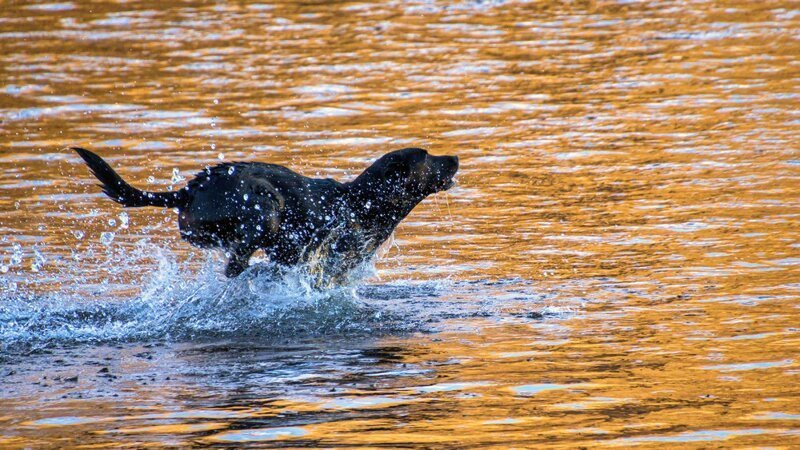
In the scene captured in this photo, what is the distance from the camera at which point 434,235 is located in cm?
1131

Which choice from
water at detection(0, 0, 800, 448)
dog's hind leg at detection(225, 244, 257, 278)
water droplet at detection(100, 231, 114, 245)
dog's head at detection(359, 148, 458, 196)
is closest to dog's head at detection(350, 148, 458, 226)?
dog's head at detection(359, 148, 458, 196)

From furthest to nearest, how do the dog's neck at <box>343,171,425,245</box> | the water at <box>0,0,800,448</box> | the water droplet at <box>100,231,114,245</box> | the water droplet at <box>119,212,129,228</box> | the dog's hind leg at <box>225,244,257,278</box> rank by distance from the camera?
1. the water droplet at <box>119,212,129,228</box>
2. the water droplet at <box>100,231,114,245</box>
3. the dog's neck at <box>343,171,425,245</box>
4. the dog's hind leg at <box>225,244,257,278</box>
5. the water at <box>0,0,800,448</box>

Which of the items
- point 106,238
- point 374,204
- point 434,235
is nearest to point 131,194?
point 374,204

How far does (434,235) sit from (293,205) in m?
2.27

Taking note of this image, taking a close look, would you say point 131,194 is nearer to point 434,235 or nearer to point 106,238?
point 106,238

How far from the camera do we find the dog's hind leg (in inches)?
359

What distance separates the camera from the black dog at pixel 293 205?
8883 millimetres

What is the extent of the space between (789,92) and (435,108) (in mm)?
3959

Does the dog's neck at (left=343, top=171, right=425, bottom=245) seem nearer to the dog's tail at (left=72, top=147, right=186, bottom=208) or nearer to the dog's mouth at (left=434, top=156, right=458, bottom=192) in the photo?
the dog's mouth at (left=434, top=156, right=458, bottom=192)

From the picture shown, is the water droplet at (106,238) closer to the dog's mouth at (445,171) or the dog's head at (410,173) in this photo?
the dog's head at (410,173)

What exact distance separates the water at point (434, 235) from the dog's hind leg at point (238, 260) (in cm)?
13

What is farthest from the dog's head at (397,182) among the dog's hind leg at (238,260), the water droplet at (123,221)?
the water droplet at (123,221)

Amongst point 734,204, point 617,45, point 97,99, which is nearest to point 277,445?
point 734,204

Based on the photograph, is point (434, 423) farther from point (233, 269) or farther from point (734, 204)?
point (734, 204)
